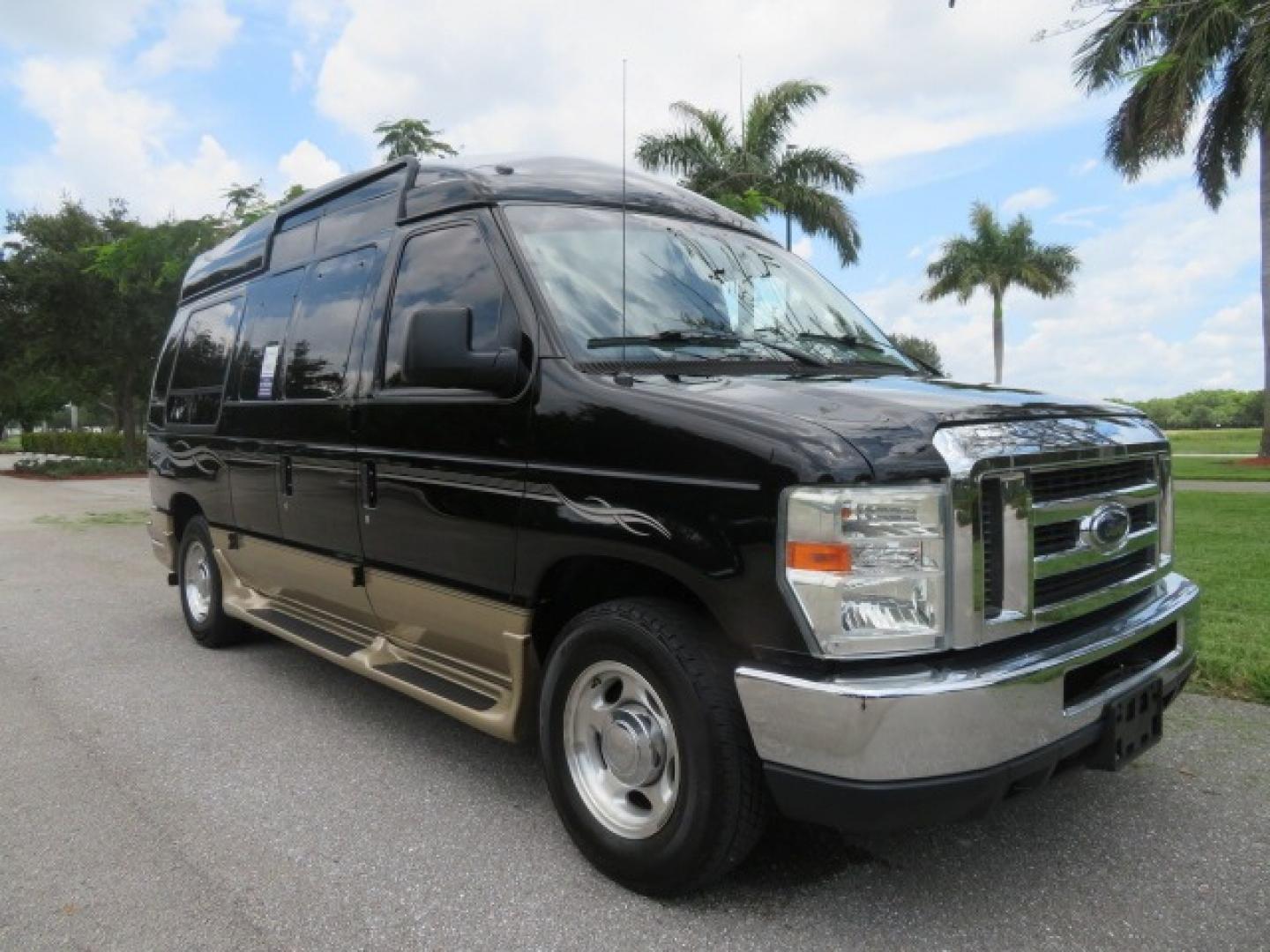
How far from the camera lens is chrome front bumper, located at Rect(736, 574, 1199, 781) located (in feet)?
7.73

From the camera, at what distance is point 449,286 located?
3719 mm

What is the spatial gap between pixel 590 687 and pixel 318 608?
7.03 feet

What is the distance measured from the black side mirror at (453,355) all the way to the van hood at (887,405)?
51cm

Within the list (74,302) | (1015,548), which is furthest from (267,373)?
(74,302)

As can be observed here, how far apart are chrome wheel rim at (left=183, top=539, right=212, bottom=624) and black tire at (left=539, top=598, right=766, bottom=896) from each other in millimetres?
3843

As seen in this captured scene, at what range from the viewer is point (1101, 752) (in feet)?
9.03

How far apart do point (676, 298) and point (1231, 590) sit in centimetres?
488

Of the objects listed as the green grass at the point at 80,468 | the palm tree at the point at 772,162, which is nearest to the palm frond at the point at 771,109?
the palm tree at the point at 772,162

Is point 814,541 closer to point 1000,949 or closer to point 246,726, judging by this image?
point 1000,949

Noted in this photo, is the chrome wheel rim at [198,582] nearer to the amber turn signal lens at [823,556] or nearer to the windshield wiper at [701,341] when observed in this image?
the windshield wiper at [701,341]

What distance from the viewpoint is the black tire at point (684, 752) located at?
261 cm

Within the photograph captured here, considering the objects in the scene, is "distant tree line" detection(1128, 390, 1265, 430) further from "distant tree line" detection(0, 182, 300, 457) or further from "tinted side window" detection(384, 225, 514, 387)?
"tinted side window" detection(384, 225, 514, 387)

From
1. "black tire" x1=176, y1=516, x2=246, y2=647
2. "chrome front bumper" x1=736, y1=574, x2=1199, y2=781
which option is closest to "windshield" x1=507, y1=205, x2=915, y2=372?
"chrome front bumper" x1=736, y1=574, x2=1199, y2=781

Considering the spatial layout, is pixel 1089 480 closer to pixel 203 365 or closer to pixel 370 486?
pixel 370 486
